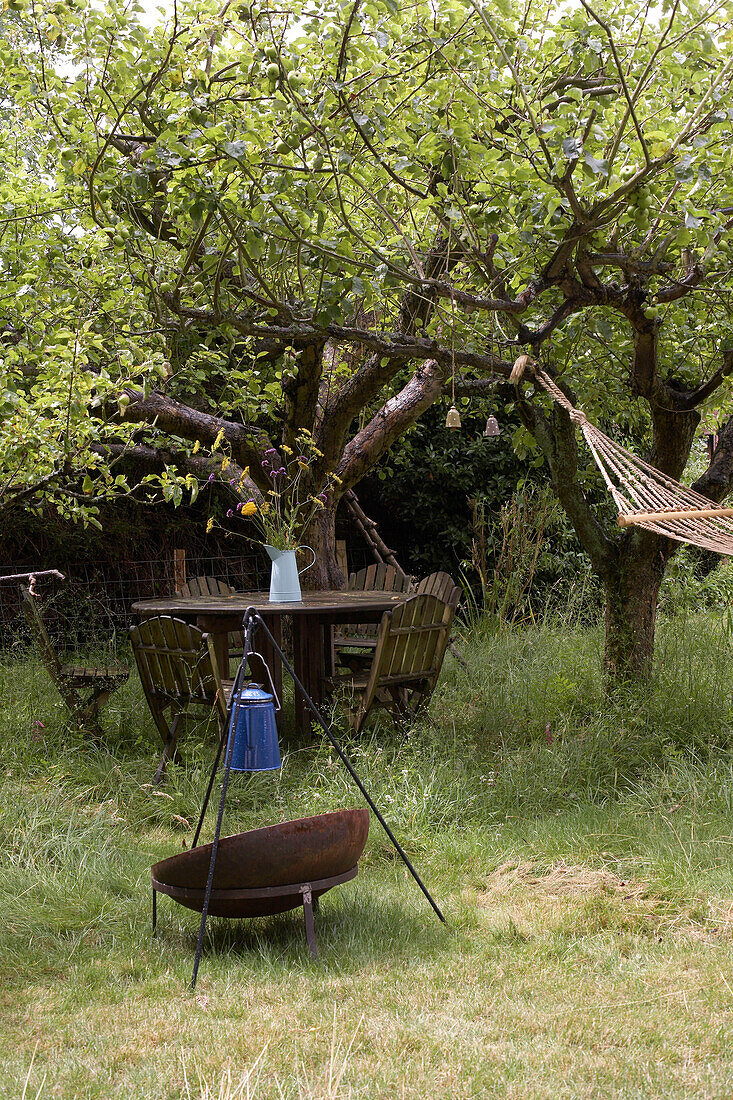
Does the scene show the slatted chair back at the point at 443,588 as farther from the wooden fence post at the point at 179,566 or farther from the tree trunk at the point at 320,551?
the wooden fence post at the point at 179,566

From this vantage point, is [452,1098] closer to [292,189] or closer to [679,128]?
[292,189]

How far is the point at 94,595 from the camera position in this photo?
733 centimetres

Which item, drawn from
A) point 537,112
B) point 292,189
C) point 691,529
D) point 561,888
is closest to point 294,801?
point 561,888

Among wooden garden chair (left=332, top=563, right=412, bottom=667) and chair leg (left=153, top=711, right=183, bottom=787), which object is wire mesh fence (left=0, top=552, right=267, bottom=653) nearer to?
wooden garden chair (left=332, top=563, right=412, bottom=667)

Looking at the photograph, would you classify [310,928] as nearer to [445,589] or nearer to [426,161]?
[426,161]

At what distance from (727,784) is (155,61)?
135 inches

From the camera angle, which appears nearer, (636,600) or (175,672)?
(175,672)

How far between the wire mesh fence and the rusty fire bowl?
4289 mm

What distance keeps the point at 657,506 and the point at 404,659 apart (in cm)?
163

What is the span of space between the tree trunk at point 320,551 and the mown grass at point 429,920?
1480 millimetres

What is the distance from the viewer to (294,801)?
13.0ft

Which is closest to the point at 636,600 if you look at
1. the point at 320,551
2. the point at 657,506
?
the point at 657,506

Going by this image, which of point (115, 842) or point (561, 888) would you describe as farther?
point (115, 842)

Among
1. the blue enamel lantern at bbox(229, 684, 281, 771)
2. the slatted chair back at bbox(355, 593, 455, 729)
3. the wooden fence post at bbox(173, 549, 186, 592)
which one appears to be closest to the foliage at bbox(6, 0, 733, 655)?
the slatted chair back at bbox(355, 593, 455, 729)
